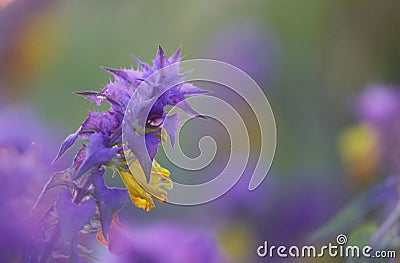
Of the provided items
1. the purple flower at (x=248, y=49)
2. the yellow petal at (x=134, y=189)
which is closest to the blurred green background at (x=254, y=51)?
the purple flower at (x=248, y=49)

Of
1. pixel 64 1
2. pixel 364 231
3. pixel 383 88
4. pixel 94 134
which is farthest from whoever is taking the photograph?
pixel 383 88

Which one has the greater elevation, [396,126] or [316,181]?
[396,126]

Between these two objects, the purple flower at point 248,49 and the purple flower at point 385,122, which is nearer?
the purple flower at point 248,49

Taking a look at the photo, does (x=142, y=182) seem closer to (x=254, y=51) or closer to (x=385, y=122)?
(x=254, y=51)

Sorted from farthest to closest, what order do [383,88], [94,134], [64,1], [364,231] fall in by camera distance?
[383,88], [364,231], [64,1], [94,134]

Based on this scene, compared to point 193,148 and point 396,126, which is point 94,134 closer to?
point 193,148

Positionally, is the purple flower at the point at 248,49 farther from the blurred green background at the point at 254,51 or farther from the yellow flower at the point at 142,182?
the yellow flower at the point at 142,182

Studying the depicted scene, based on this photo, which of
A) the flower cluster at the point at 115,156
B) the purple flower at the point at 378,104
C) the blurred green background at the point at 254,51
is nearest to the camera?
the flower cluster at the point at 115,156

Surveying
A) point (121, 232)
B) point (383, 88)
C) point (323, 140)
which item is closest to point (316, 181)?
point (323, 140)

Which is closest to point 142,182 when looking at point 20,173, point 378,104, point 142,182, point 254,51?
point 142,182
